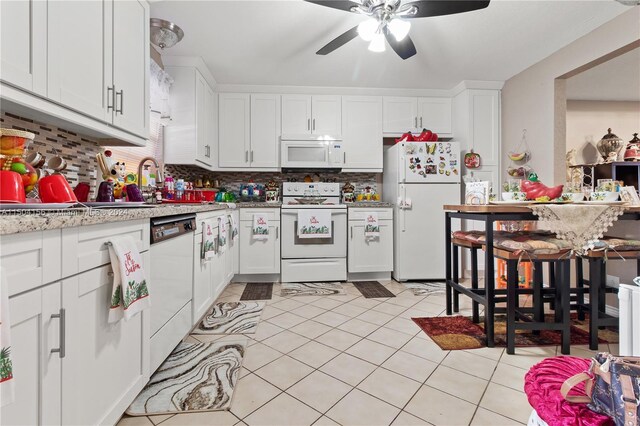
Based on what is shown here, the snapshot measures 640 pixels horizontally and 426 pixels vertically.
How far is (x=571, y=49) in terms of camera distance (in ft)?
9.26

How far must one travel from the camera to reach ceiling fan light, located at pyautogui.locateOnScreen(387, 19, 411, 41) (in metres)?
2.04

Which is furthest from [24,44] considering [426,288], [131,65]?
[426,288]

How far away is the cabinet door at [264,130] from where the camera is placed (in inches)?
151

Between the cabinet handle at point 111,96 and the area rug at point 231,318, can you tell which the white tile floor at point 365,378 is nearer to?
the area rug at point 231,318

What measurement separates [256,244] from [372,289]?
1435mm

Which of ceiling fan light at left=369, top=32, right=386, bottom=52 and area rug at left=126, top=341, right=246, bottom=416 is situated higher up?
ceiling fan light at left=369, top=32, right=386, bottom=52

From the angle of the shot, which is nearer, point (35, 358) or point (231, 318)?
point (35, 358)

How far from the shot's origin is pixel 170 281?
5.47 ft

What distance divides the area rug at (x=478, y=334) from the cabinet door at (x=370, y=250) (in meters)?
1.24

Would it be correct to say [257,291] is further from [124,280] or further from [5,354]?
[5,354]

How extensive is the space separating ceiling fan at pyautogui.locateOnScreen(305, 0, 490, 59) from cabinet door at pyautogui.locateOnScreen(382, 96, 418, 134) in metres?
1.66

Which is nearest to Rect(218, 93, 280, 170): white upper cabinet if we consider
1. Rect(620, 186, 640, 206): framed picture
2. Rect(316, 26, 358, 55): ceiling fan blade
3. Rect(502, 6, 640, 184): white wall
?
Rect(316, 26, 358, 55): ceiling fan blade

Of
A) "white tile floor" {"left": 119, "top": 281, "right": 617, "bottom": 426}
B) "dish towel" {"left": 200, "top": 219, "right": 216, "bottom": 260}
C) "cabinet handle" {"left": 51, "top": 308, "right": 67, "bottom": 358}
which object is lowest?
"white tile floor" {"left": 119, "top": 281, "right": 617, "bottom": 426}

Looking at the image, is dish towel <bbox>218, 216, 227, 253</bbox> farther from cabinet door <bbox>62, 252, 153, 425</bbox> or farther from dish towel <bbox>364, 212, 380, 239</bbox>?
dish towel <bbox>364, 212, 380, 239</bbox>
